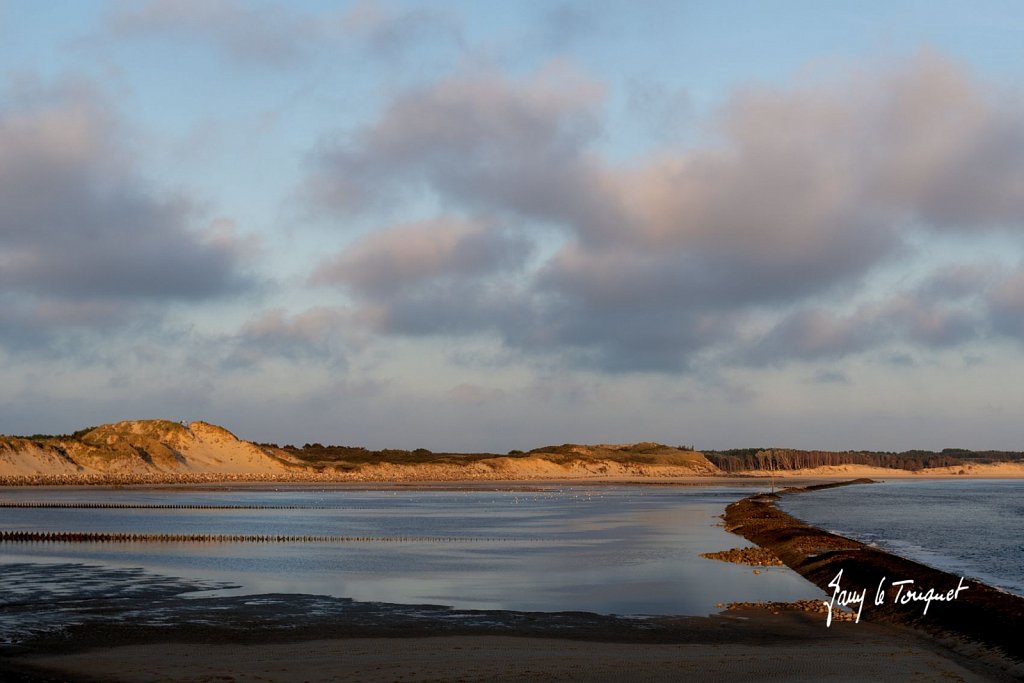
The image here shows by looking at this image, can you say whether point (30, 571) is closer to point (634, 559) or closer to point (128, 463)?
point (634, 559)

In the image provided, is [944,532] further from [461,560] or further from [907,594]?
[907,594]

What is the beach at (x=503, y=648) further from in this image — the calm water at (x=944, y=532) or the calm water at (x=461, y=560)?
the calm water at (x=944, y=532)

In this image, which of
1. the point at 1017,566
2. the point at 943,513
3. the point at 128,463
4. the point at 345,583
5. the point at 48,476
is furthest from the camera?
the point at 128,463

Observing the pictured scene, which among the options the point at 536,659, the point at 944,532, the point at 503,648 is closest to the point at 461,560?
the point at 503,648

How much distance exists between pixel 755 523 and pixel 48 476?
14149 cm

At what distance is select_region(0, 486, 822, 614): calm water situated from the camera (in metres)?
34.9

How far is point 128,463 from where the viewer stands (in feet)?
630

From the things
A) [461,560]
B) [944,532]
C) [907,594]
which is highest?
[907,594]

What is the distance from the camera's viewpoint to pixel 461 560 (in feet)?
155

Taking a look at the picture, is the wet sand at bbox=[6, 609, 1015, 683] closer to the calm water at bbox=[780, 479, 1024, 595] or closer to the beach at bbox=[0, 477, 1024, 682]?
the beach at bbox=[0, 477, 1024, 682]

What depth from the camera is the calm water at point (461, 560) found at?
115 ft

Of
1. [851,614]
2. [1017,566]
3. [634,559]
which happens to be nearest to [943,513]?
[1017,566]

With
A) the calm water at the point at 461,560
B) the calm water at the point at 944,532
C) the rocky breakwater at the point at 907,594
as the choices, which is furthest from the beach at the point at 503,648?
the calm water at the point at 944,532

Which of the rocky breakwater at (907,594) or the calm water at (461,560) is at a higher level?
the rocky breakwater at (907,594)
